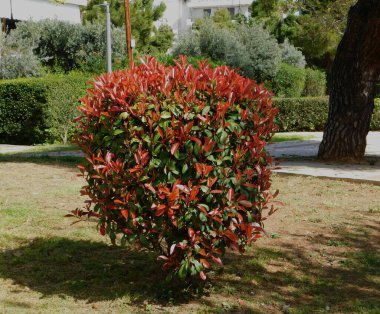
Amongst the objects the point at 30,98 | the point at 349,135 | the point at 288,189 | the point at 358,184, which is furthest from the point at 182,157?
Result: the point at 30,98

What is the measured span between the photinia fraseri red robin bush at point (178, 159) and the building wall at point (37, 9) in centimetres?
2800

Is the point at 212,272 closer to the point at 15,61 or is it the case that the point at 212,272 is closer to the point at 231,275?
the point at 231,275

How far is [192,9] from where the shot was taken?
7100 cm

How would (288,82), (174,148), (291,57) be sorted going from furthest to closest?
1. (291,57)
2. (288,82)
3. (174,148)

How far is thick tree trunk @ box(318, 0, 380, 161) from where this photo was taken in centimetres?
1066

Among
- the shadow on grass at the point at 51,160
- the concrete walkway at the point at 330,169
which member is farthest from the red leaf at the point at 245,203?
the shadow on grass at the point at 51,160

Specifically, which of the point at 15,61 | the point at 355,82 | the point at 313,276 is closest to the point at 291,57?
the point at 15,61

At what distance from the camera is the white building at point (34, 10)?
32.5 metres

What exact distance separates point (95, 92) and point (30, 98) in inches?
533

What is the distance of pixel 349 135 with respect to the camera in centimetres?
1102

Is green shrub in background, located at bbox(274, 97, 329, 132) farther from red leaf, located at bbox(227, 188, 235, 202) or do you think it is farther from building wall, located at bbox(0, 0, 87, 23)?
red leaf, located at bbox(227, 188, 235, 202)

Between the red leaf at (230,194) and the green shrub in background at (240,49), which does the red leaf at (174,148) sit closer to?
the red leaf at (230,194)

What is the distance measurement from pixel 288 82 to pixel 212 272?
79.4ft

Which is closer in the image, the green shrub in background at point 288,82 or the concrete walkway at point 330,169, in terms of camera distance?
the concrete walkway at point 330,169
